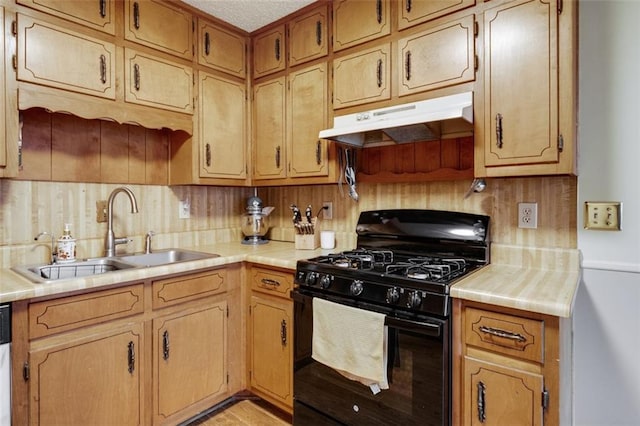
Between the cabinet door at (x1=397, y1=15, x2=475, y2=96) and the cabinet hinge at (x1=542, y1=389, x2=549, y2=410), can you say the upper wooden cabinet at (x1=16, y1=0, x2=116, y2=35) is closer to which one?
the cabinet door at (x1=397, y1=15, x2=475, y2=96)

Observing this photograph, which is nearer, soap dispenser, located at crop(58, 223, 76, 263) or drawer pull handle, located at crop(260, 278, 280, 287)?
soap dispenser, located at crop(58, 223, 76, 263)

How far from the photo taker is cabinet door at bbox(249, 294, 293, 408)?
1950 millimetres

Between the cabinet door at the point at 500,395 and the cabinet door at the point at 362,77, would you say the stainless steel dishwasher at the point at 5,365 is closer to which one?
the cabinet door at the point at 500,395

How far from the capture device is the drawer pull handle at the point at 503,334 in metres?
1.24

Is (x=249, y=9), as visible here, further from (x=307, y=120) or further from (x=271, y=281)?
(x=271, y=281)

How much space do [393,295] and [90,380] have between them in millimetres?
1330

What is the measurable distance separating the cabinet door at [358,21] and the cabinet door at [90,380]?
188 centimetres

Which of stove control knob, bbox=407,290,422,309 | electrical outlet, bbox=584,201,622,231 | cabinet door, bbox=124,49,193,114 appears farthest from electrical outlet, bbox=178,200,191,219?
electrical outlet, bbox=584,201,622,231

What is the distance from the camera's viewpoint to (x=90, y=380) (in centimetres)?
153

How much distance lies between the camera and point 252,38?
2.59m

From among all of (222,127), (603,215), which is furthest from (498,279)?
(222,127)

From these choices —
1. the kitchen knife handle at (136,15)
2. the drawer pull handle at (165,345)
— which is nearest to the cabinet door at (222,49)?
the kitchen knife handle at (136,15)

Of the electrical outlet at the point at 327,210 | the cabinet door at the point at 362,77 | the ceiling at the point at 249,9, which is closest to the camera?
the cabinet door at the point at 362,77

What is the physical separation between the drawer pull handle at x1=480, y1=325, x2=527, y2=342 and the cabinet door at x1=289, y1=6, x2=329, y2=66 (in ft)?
5.72
